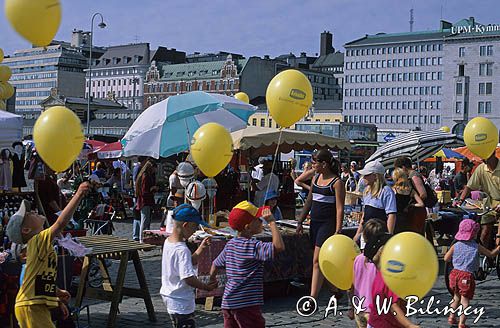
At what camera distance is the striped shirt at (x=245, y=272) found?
550cm

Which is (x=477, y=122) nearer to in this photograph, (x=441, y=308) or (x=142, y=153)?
(x=441, y=308)

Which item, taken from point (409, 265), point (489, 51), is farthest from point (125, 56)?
point (409, 265)

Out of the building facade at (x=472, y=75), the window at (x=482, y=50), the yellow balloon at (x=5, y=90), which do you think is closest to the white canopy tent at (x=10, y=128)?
the yellow balloon at (x=5, y=90)

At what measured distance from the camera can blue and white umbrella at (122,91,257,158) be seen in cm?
1325

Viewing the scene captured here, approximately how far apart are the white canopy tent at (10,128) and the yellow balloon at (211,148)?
407 centimetres

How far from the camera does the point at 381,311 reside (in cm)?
523

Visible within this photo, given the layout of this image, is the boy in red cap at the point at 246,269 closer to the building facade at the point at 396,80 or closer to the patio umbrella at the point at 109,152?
the patio umbrella at the point at 109,152

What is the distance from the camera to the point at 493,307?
8906 millimetres

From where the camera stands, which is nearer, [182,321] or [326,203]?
[182,321]

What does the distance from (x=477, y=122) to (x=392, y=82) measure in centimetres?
11221

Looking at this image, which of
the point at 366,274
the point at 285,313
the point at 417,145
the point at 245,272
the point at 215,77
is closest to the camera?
the point at 366,274

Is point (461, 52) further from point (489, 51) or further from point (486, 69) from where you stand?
point (486, 69)

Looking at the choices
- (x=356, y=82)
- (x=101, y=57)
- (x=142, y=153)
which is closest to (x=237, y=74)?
(x=356, y=82)

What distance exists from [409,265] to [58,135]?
3.34 meters
